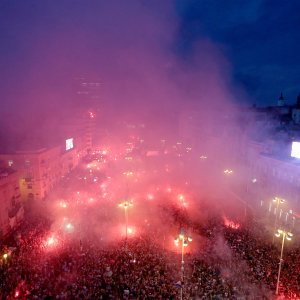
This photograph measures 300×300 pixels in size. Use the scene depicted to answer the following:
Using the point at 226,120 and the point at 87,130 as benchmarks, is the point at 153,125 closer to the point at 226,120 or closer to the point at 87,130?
the point at 87,130

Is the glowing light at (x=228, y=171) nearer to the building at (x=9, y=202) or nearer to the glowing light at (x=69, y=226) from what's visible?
the glowing light at (x=69, y=226)

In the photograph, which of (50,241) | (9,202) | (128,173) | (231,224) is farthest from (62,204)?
(231,224)

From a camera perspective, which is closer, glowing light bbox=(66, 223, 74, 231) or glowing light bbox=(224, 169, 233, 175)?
glowing light bbox=(66, 223, 74, 231)

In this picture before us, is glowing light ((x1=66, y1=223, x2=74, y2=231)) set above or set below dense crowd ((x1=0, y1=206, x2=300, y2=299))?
below

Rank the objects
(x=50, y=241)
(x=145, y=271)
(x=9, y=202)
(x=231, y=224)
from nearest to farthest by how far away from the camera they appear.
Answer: (x=145, y=271)
(x=50, y=241)
(x=231, y=224)
(x=9, y=202)

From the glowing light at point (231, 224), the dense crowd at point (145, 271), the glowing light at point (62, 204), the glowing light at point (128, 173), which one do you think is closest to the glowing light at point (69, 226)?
the dense crowd at point (145, 271)

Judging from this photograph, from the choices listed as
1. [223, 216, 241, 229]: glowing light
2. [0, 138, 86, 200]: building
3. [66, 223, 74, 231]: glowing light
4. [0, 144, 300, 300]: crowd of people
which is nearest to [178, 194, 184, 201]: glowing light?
[223, 216, 241, 229]: glowing light

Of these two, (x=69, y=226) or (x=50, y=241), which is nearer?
(x=50, y=241)

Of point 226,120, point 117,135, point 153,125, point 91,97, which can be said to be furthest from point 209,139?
point 91,97

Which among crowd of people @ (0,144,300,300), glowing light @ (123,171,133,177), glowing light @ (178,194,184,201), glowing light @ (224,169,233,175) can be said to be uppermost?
crowd of people @ (0,144,300,300)

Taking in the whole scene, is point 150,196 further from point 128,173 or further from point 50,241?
point 50,241

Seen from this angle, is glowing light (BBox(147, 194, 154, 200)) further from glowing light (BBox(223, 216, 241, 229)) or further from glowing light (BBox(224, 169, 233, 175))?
glowing light (BBox(224, 169, 233, 175))

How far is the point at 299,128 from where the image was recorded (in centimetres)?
3788

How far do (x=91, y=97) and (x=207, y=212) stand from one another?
355ft
